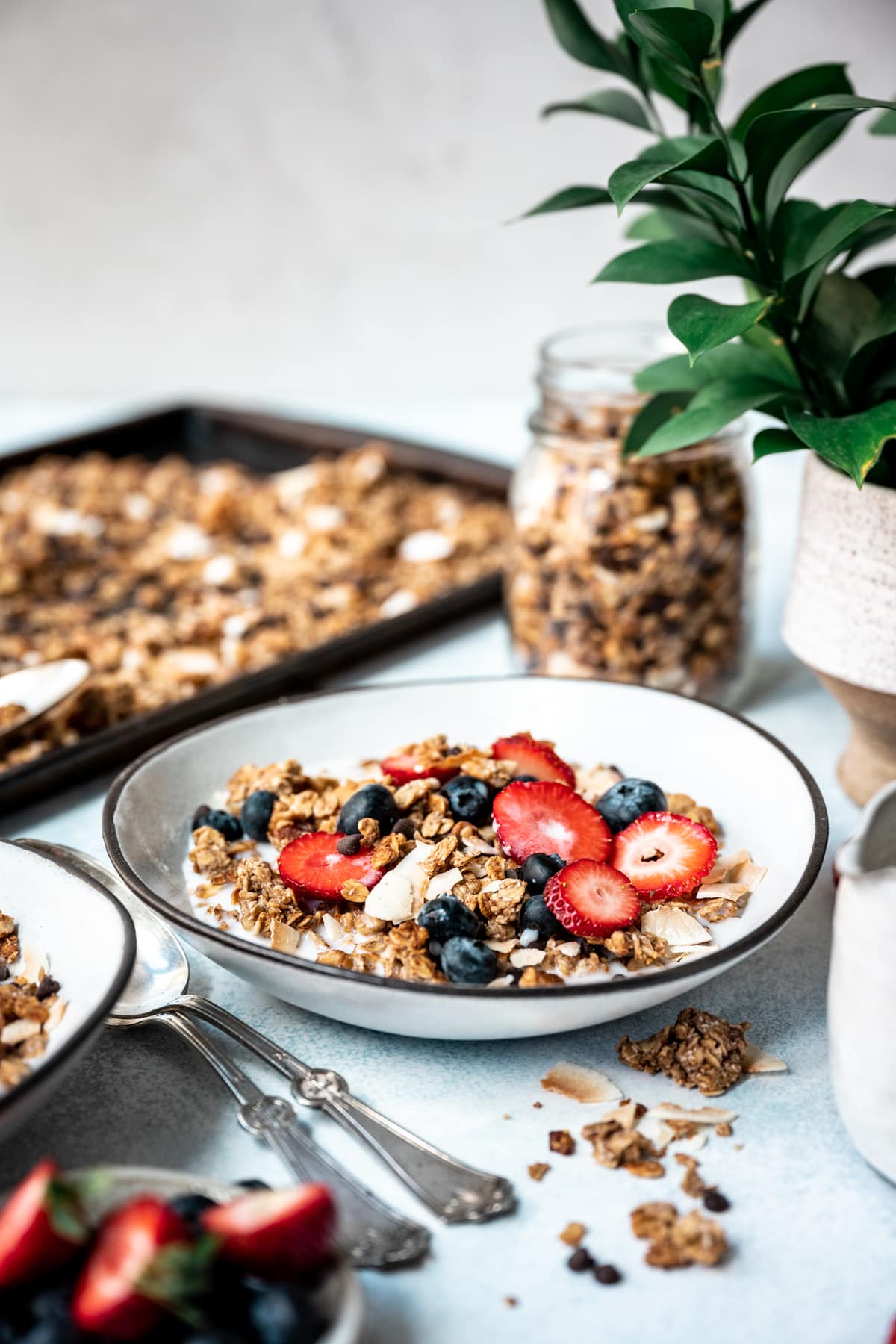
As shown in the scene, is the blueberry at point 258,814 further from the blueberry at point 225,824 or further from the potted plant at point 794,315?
the potted plant at point 794,315

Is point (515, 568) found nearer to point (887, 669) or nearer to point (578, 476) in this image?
point (578, 476)

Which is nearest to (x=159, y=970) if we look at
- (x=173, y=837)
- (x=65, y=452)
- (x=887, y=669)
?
(x=173, y=837)

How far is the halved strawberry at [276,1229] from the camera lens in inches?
18.4

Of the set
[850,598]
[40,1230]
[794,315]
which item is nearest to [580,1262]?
[40,1230]

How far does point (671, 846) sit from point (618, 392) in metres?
0.47

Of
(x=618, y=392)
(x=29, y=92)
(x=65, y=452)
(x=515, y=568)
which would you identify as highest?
(x=29, y=92)

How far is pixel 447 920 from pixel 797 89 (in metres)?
0.58

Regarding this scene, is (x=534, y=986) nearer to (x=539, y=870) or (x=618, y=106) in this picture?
(x=539, y=870)

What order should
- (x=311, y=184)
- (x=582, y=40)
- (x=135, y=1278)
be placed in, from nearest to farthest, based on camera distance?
1. (x=135, y=1278)
2. (x=582, y=40)
3. (x=311, y=184)

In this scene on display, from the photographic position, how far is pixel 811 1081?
690 mm

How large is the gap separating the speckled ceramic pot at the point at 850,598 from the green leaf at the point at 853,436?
1.9 inches

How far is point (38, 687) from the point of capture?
3.40 ft

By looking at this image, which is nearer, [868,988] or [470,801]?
[868,988]

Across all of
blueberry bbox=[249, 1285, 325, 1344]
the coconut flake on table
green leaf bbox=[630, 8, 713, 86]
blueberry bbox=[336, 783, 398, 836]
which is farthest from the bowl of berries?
the coconut flake on table
